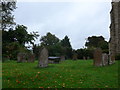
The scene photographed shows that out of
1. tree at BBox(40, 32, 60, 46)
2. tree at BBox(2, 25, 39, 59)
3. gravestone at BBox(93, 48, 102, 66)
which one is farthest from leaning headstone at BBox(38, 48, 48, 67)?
tree at BBox(40, 32, 60, 46)

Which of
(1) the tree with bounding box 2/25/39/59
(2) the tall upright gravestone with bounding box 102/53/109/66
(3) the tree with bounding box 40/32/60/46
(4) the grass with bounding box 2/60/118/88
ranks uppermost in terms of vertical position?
(3) the tree with bounding box 40/32/60/46

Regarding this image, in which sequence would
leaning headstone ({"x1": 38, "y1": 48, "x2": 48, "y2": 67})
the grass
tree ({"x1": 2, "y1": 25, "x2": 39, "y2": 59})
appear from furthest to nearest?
leaning headstone ({"x1": 38, "y1": 48, "x2": 48, "y2": 67})
tree ({"x1": 2, "y1": 25, "x2": 39, "y2": 59})
the grass

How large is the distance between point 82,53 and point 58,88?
38.0 m

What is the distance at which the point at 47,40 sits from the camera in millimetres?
79250

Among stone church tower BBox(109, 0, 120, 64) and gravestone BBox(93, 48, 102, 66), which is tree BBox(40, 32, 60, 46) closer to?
stone church tower BBox(109, 0, 120, 64)

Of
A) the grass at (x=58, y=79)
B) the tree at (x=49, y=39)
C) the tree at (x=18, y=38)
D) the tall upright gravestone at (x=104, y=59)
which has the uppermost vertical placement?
the tree at (x=49, y=39)

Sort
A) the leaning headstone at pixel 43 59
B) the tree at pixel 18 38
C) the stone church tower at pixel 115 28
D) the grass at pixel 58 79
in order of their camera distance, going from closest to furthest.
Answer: the grass at pixel 58 79, the tree at pixel 18 38, the leaning headstone at pixel 43 59, the stone church tower at pixel 115 28

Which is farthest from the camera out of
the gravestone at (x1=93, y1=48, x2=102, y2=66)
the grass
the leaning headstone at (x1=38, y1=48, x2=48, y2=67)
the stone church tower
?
the stone church tower

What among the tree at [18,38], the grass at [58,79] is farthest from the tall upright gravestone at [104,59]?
the tree at [18,38]

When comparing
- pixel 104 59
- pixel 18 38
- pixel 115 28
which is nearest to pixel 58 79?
pixel 104 59

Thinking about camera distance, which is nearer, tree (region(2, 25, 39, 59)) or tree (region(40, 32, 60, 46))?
tree (region(2, 25, 39, 59))

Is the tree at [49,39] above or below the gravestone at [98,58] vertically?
above

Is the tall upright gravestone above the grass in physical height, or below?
above

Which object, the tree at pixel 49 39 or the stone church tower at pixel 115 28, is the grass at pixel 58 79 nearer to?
the stone church tower at pixel 115 28
